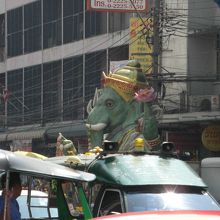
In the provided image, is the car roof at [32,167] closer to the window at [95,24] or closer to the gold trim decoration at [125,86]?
the gold trim decoration at [125,86]

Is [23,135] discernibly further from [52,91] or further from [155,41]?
[155,41]

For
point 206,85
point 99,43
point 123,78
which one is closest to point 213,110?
point 206,85

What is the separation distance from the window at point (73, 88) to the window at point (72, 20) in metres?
1.39

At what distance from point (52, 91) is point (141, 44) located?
12.8 meters

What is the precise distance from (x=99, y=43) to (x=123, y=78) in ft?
54.1

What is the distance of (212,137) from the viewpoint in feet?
94.6

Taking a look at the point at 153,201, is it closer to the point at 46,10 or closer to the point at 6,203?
the point at 6,203

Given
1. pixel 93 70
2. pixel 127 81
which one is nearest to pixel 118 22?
pixel 93 70

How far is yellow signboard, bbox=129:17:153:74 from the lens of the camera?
28.5 m

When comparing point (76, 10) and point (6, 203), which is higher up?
point (76, 10)

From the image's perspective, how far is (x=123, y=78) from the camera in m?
21.2

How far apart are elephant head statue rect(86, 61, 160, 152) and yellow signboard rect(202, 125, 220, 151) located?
777 cm

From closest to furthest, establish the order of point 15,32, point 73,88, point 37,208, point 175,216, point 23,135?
point 175,216
point 37,208
point 73,88
point 23,135
point 15,32

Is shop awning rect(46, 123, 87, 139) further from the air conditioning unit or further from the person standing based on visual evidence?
the person standing
